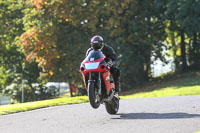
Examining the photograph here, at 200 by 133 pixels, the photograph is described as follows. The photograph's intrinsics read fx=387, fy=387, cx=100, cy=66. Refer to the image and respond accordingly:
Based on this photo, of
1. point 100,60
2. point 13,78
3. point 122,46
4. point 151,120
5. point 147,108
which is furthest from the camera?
point 13,78

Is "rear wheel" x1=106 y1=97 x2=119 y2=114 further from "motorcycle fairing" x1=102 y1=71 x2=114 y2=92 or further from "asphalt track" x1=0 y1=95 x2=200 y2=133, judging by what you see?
"motorcycle fairing" x1=102 y1=71 x2=114 y2=92

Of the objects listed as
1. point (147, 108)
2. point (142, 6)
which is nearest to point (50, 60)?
point (142, 6)

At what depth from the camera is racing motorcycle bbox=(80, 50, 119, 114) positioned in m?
8.14

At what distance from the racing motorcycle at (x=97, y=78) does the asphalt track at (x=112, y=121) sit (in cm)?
44

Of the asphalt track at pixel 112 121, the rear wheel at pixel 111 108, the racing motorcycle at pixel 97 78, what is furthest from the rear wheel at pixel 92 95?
the rear wheel at pixel 111 108

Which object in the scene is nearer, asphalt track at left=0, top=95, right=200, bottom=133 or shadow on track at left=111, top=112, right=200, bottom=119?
asphalt track at left=0, top=95, right=200, bottom=133

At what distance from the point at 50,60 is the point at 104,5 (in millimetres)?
5592

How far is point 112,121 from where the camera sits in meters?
7.78

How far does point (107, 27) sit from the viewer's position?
88.6 feet

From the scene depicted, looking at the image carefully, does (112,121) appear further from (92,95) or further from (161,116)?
(161,116)

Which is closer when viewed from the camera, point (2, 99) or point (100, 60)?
point (100, 60)

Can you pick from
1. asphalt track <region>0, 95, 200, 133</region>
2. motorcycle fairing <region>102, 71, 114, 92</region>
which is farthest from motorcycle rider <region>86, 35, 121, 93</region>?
asphalt track <region>0, 95, 200, 133</region>

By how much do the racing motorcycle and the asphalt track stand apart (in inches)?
17.3

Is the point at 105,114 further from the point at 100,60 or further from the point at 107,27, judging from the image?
the point at 107,27
